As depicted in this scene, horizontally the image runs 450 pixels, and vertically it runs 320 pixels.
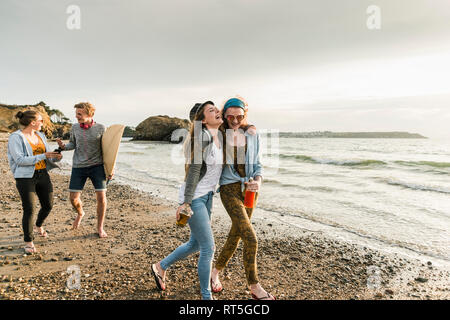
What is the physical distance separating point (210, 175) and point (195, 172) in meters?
0.23

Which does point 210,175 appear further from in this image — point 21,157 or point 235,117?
point 21,157

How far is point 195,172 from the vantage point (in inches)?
117

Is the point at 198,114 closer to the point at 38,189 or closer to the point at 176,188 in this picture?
the point at 38,189

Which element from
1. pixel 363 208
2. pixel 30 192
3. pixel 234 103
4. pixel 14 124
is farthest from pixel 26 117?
pixel 14 124

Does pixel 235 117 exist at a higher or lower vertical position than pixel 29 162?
higher

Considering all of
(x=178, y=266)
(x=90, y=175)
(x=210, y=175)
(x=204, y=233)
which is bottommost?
(x=178, y=266)

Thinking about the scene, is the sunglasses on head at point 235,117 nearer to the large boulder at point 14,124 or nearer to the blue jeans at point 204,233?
the blue jeans at point 204,233

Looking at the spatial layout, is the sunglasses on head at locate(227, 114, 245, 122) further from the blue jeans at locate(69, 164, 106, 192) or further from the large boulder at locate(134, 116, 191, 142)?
the large boulder at locate(134, 116, 191, 142)

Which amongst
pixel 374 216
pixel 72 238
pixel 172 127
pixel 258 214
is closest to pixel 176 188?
pixel 258 214

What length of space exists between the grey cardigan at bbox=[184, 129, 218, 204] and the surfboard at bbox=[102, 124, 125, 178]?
2.66 meters

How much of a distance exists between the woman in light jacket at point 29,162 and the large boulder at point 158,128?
61.4m

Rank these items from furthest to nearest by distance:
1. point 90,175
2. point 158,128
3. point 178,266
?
point 158,128
point 90,175
point 178,266

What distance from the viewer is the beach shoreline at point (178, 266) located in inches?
146

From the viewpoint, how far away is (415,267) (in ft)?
15.5
